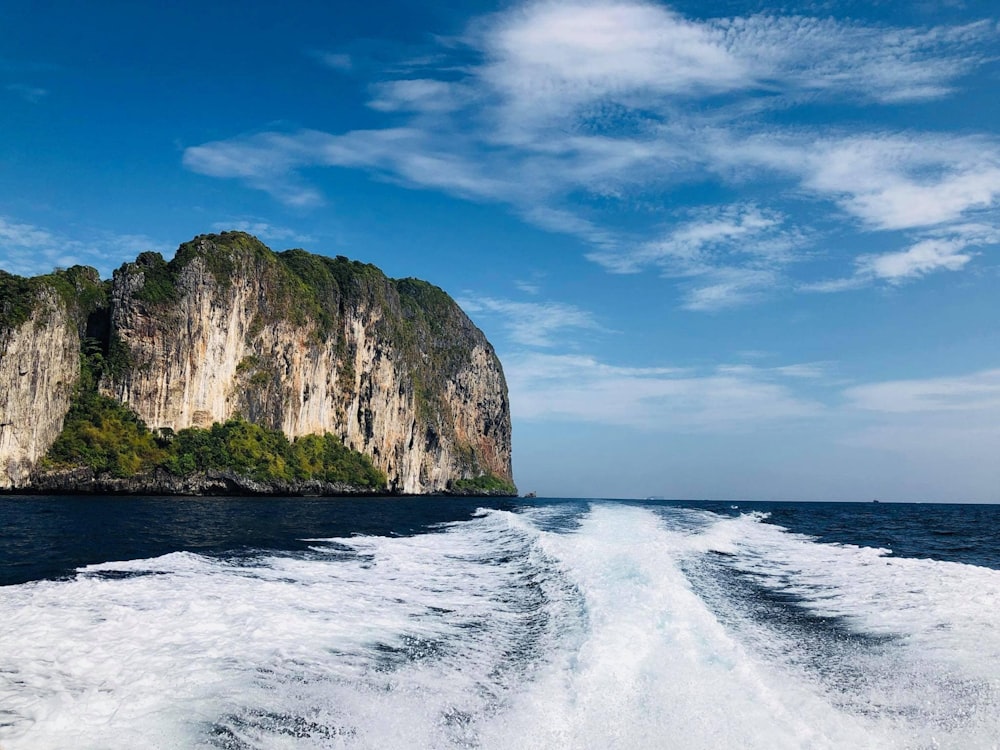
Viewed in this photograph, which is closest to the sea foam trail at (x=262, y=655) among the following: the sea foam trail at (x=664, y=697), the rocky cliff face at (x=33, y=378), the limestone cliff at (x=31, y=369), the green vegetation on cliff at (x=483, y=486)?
the sea foam trail at (x=664, y=697)

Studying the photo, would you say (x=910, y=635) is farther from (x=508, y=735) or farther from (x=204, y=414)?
(x=204, y=414)

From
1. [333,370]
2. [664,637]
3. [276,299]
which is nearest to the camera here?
[664,637]

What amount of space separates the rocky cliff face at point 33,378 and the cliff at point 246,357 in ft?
0.37

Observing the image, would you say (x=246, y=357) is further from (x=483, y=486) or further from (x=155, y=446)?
(x=483, y=486)

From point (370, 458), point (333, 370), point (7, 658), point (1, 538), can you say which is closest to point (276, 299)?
point (333, 370)

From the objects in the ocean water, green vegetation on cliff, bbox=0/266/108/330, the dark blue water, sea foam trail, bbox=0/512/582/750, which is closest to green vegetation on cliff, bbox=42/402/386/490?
green vegetation on cliff, bbox=0/266/108/330

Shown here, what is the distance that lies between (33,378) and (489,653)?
62807 mm

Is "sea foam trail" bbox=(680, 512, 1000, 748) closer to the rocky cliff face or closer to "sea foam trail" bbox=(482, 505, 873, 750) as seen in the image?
"sea foam trail" bbox=(482, 505, 873, 750)

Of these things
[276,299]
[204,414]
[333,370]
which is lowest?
[204,414]

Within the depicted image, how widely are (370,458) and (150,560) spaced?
90569 millimetres

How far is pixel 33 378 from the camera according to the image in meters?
57.7

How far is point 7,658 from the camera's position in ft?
26.6

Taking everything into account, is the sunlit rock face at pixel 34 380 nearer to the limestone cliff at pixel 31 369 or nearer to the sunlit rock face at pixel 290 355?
the limestone cliff at pixel 31 369

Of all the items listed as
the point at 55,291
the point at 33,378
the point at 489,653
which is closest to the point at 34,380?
the point at 33,378
